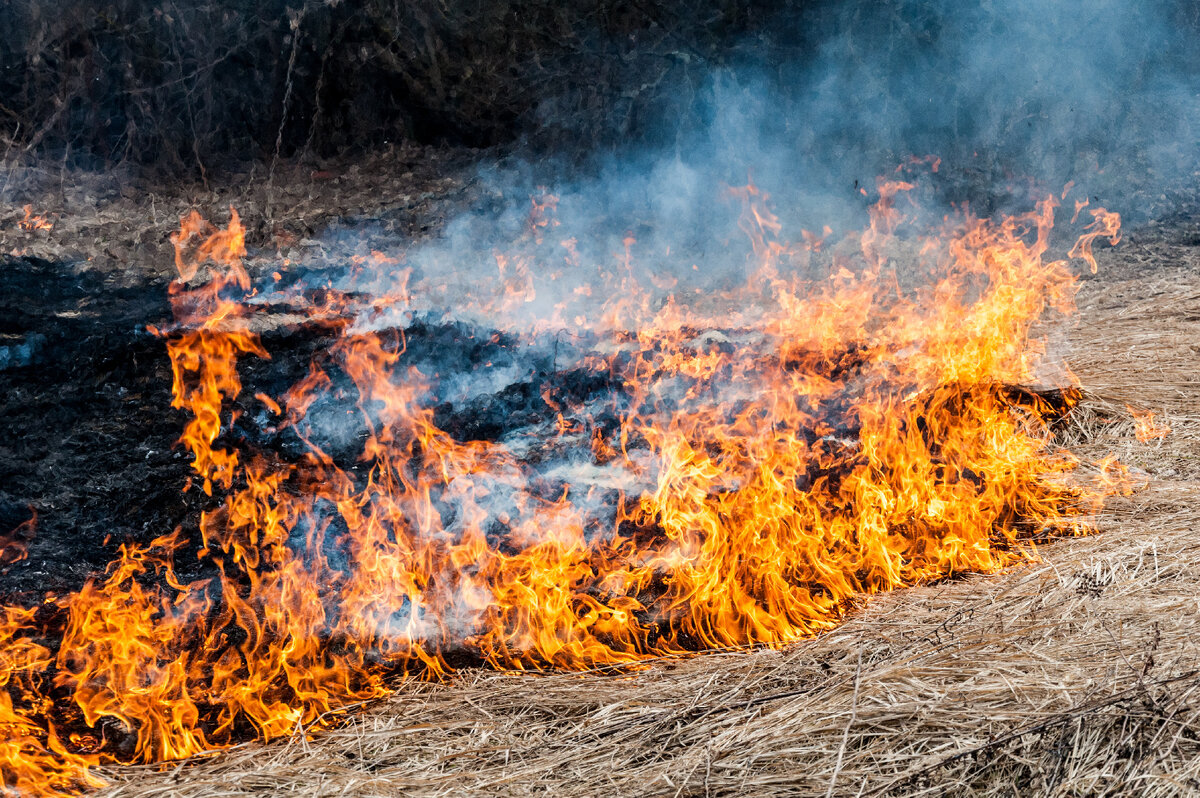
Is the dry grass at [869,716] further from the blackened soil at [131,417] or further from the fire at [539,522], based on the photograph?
the blackened soil at [131,417]

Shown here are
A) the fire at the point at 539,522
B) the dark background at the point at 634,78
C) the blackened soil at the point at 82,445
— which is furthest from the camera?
the dark background at the point at 634,78

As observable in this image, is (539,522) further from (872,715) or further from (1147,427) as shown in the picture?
(1147,427)

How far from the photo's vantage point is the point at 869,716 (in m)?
2.33

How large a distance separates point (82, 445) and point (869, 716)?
11.1 ft

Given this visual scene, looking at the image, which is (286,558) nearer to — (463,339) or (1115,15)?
(463,339)

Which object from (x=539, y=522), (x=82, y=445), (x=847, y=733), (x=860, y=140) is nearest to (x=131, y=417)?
(x=82, y=445)

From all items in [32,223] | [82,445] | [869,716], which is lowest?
[869,716]

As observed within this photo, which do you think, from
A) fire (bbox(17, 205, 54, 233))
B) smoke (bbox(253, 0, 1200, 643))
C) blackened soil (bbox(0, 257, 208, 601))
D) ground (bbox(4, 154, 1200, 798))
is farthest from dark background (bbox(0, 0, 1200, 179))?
ground (bbox(4, 154, 1200, 798))

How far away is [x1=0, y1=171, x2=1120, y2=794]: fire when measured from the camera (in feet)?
9.33

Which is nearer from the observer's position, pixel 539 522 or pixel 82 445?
pixel 539 522

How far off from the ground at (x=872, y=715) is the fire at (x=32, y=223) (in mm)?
6452

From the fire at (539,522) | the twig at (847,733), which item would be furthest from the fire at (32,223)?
the twig at (847,733)

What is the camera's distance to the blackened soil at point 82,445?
3.25 meters

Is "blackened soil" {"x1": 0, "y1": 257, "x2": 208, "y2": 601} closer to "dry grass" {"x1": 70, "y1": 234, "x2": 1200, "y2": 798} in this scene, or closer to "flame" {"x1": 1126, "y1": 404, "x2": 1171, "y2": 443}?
→ "dry grass" {"x1": 70, "y1": 234, "x2": 1200, "y2": 798}
